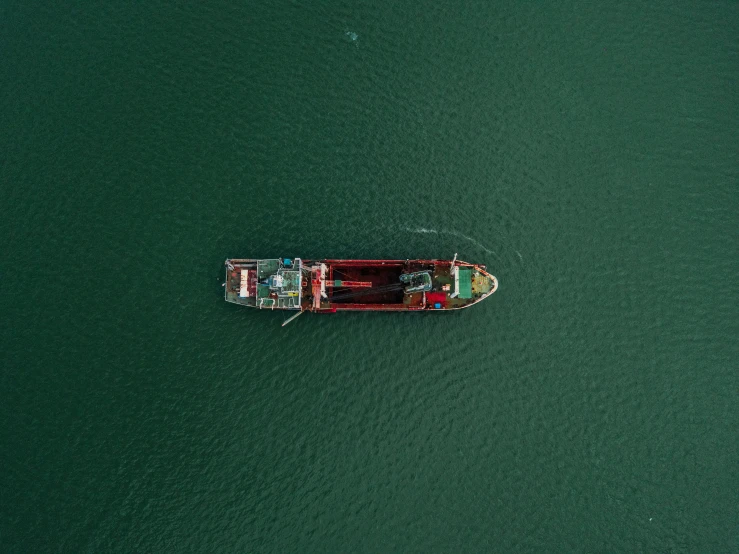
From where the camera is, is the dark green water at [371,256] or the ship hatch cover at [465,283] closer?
the dark green water at [371,256]

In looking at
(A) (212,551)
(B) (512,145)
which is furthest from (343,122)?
(A) (212,551)

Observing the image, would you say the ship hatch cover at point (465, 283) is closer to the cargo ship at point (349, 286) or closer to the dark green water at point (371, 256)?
the cargo ship at point (349, 286)

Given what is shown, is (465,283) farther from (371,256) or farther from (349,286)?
(349,286)

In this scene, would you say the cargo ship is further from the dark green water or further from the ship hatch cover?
the dark green water

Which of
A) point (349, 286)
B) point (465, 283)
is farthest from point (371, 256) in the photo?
point (465, 283)

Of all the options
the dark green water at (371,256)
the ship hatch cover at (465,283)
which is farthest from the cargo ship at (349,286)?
the dark green water at (371,256)
